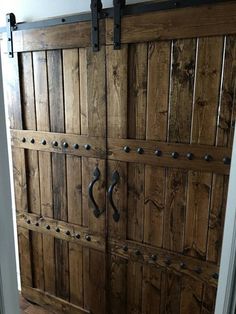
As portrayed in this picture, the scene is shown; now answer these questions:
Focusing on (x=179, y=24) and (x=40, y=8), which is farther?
(x=40, y=8)

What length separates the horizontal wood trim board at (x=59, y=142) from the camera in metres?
1.32

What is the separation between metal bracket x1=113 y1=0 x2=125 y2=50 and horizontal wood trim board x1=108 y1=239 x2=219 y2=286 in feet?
3.05

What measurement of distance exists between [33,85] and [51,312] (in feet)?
4.56

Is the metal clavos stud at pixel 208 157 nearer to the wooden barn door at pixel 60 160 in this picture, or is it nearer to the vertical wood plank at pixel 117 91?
the vertical wood plank at pixel 117 91

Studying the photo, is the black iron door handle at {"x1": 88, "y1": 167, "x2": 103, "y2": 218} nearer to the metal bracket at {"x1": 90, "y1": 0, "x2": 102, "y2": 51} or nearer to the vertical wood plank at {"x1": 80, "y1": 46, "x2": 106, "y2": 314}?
the vertical wood plank at {"x1": 80, "y1": 46, "x2": 106, "y2": 314}

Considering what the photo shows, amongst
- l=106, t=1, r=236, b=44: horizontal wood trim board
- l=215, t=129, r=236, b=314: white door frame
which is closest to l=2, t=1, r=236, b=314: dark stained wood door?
l=106, t=1, r=236, b=44: horizontal wood trim board

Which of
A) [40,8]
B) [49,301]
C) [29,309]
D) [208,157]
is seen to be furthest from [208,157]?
[29,309]

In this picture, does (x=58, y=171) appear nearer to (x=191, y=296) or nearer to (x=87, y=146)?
(x=87, y=146)

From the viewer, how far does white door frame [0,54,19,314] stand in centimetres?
57

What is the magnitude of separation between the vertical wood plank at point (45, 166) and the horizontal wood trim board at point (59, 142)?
0.14 feet

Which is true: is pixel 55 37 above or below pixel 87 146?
above

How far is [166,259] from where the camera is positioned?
4.19 feet

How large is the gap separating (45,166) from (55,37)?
66 centimetres

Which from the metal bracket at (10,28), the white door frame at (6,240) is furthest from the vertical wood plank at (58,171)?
the white door frame at (6,240)
